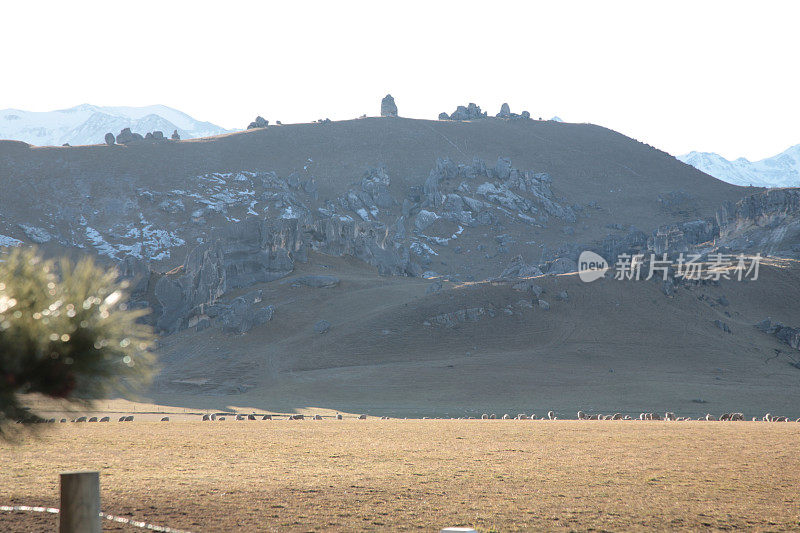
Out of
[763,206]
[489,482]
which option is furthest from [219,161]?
[489,482]

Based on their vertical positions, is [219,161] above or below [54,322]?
above

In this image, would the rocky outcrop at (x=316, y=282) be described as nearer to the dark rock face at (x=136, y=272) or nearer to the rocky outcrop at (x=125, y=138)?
the dark rock face at (x=136, y=272)

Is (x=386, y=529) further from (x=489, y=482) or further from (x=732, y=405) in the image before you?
(x=732, y=405)

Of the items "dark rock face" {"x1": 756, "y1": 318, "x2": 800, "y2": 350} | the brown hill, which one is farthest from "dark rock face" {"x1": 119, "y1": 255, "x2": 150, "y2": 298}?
"dark rock face" {"x1": 756, "y1": 318, "x2": 800, "y2": 350}

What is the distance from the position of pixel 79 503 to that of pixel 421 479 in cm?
1210

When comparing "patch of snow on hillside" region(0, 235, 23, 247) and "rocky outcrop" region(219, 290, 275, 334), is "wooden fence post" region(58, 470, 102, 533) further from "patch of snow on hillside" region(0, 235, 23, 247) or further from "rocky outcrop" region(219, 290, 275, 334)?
"patch of snow on hillside" region(0, 235, 23, 247)

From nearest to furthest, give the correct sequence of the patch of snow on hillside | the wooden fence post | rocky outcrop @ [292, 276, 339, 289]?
the wooden fence post, rocky outcrop @ [292, 276, 339, 289], the patch of snow on hillside

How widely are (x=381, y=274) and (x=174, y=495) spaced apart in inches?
4104

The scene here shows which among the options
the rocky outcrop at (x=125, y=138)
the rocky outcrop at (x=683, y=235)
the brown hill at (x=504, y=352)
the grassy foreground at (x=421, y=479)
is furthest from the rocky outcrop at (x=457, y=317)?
the rocky outcrop at (x=125, y=138)

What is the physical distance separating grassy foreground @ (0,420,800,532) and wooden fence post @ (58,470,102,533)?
9.71 ft

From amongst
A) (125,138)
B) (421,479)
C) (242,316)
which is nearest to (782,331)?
(242,316)

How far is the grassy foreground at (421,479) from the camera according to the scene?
618 inches

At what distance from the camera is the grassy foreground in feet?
51.5

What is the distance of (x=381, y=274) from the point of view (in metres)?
122
